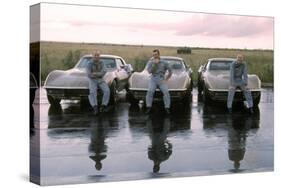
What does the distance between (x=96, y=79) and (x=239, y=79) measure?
115 inches

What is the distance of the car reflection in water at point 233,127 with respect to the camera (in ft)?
42.6

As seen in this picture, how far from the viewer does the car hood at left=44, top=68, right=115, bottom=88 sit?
1160cm

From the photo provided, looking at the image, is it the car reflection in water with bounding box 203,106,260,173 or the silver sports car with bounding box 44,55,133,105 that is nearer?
the silver sports car with bounding box 44,55,133,105

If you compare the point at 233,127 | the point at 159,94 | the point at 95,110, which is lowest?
the point at 233,127

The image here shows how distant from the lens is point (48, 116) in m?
11.6

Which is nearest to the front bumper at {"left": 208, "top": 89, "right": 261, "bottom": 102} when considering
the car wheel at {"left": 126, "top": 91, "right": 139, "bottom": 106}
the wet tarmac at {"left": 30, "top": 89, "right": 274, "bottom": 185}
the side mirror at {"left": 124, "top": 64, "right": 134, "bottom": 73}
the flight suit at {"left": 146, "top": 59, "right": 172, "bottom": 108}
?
the wet tarmac at {"left": 30, "top": 89, "right": 274, "bottom": 185}

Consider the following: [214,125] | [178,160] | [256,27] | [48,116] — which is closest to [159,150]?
[178,160]

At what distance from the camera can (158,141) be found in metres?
12.4

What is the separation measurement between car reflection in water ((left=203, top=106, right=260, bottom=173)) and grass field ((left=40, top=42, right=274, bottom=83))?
2.57 ft

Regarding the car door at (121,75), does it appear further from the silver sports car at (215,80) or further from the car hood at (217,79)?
the car hood at (217,79)

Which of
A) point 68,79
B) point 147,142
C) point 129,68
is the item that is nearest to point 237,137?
point 147,142

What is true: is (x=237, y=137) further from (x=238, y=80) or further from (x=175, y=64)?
(x=175, y=64)

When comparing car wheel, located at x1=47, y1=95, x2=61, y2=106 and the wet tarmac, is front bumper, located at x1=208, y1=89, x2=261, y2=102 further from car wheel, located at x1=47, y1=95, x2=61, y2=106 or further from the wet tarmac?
car wheel, located at x1=47, y1=95, x2=61, y2=106

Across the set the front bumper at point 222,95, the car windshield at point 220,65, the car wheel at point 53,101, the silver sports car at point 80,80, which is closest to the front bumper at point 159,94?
the silver sports car at point 80,80
